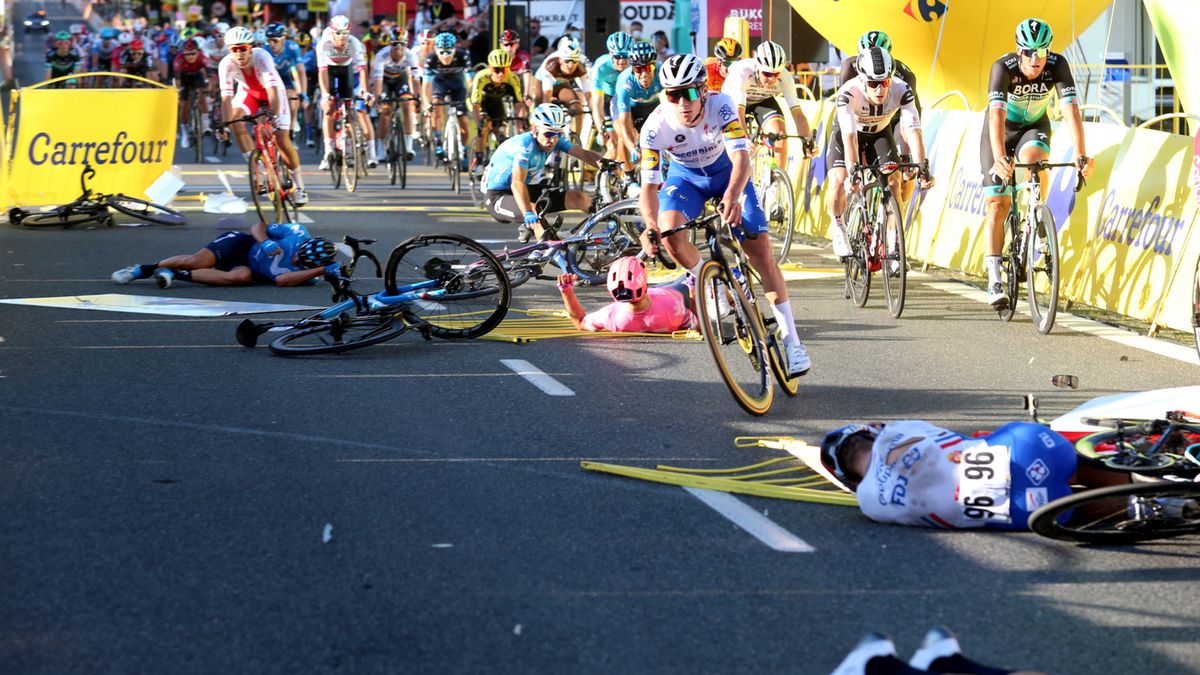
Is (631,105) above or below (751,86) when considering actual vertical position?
below

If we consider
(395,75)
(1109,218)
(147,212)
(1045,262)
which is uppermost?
(395,75)

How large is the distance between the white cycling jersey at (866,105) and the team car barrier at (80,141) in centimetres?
946

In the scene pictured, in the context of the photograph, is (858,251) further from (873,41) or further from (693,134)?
(693,134)

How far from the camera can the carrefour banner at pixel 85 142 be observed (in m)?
19.5

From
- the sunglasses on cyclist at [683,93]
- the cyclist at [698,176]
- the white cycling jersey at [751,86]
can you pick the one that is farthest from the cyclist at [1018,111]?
the white cycling jersey at [751,86]

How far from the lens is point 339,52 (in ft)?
77.5

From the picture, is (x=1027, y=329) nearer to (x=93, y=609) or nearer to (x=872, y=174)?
(x=872, y=174)

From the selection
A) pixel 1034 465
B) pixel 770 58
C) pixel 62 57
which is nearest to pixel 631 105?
pixel 770 58

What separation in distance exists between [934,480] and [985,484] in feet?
0.63

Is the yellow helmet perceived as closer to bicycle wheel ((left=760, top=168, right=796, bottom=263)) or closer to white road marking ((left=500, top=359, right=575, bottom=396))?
bicycle wheel ((left=760, top=168, right=796, bottom=263))

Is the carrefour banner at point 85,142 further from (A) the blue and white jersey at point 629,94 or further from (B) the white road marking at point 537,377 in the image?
(B) the white road marking at point 537,377

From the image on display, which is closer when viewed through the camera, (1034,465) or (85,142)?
(1034,465)

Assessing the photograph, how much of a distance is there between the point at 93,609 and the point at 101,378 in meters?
4.66

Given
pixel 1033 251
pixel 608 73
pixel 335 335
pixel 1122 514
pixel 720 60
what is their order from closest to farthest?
pixel 1122 514 < pixel 335 335 < pixel 1033 251 < pixel 608 73 < pixel 720 60
